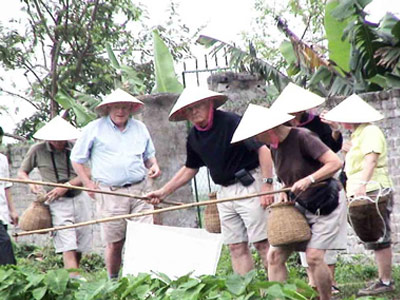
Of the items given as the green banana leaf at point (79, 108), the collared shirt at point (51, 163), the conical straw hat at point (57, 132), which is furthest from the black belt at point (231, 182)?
the green banana leaf at point (79, 108)

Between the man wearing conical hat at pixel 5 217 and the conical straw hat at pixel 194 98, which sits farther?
the man wearing conical hat at pixel 5 217

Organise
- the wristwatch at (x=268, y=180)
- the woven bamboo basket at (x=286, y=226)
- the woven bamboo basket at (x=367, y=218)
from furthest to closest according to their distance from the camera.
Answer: the woven bamboo basket at (x=367, y=218) → the wristwatch at (x=268, y=180) → the woven bamboo basket at (x=286, y=226)

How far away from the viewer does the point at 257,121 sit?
679 cm

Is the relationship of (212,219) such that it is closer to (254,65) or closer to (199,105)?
(199,105)

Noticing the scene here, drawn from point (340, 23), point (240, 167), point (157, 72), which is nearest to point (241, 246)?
point (240, 167)

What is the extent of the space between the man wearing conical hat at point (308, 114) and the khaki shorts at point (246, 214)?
22.3 inches

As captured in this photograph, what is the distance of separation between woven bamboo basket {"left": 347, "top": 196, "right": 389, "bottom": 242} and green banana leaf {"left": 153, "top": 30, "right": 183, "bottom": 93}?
5540 mm

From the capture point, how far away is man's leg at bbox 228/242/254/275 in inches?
306

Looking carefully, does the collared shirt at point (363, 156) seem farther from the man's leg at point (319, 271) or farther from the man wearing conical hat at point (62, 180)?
the man wearing conical hat at point (62, 180)

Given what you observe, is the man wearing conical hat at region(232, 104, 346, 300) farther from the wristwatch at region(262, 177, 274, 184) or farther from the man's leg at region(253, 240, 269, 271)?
the man's leg at region(253, 240, 269, 271)

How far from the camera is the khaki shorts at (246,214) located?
7.61 metres

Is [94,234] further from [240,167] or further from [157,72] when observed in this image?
[240,167]

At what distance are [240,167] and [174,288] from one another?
230cm

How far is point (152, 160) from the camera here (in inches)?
353
